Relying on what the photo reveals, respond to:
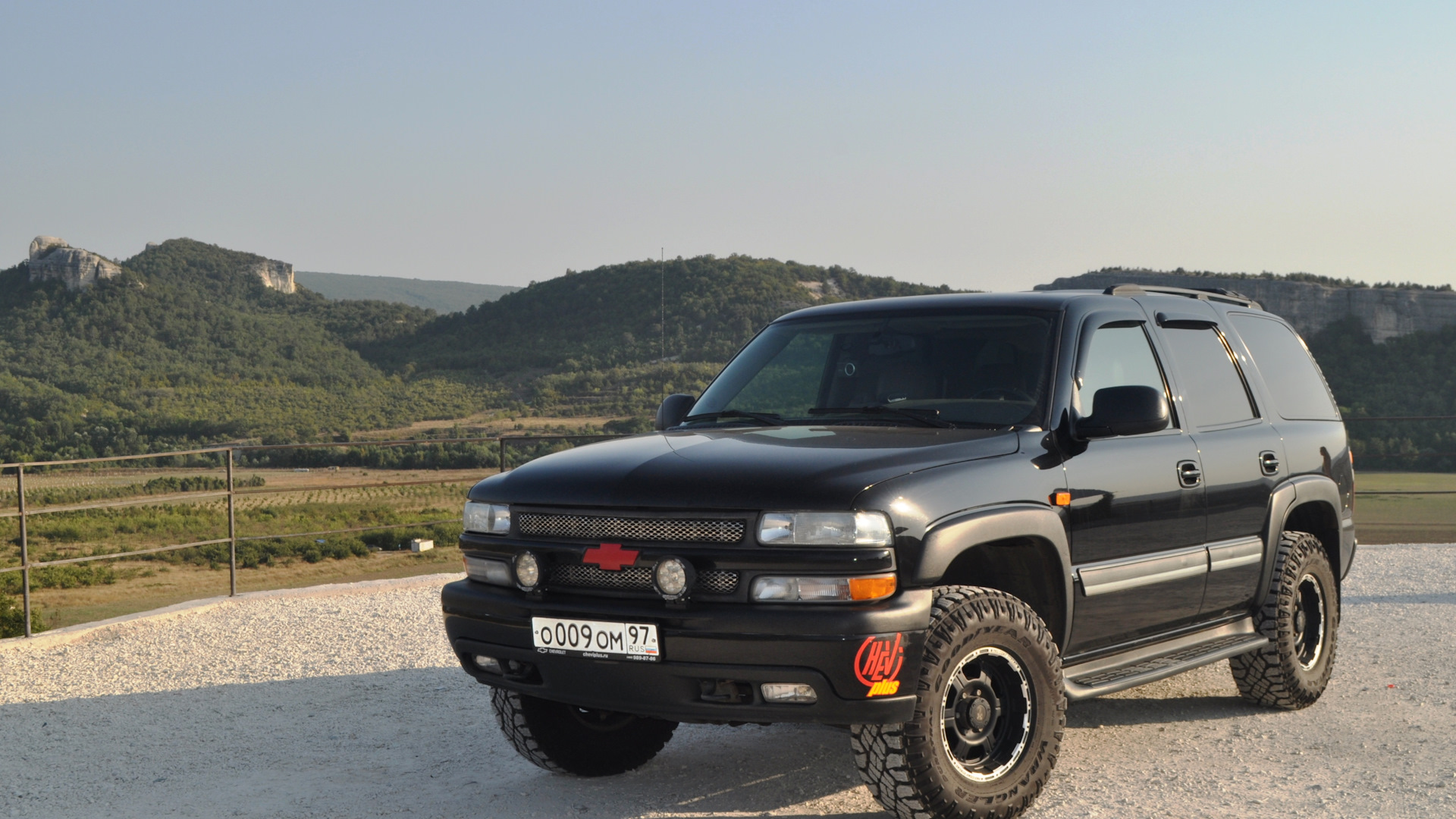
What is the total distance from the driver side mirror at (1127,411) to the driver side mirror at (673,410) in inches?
69.7

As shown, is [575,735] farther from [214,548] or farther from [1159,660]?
[214,548]

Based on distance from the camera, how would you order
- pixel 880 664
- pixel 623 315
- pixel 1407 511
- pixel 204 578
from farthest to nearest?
pixel 623 315 → pixel 1407 511 → pixel 204 578 → pixel 880 664

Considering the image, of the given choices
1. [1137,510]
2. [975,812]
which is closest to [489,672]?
[975,812]

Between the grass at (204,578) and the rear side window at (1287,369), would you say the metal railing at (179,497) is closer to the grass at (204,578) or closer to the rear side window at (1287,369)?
the rear side window at (1287,369)

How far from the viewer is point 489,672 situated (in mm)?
4355

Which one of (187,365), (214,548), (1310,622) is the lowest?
(214,548)

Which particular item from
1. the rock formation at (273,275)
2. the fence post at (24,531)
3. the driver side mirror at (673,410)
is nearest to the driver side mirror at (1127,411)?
the driver side mirror at (673,410)

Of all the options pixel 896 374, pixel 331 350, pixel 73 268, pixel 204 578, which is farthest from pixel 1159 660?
pixel 73 268

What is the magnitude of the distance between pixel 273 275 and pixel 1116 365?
103133 mm

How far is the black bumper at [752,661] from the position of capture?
3.59m

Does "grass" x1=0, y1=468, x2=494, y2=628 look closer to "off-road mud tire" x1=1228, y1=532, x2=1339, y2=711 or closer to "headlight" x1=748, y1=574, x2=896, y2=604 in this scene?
"off-road mud tire" x1=1228, y1=532, x2=1339, y2=711

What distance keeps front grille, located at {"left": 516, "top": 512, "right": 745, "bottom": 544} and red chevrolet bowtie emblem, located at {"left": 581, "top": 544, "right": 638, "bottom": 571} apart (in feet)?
0.11

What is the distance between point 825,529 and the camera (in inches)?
143

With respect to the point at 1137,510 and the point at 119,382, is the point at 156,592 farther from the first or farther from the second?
the point at 1137,510
